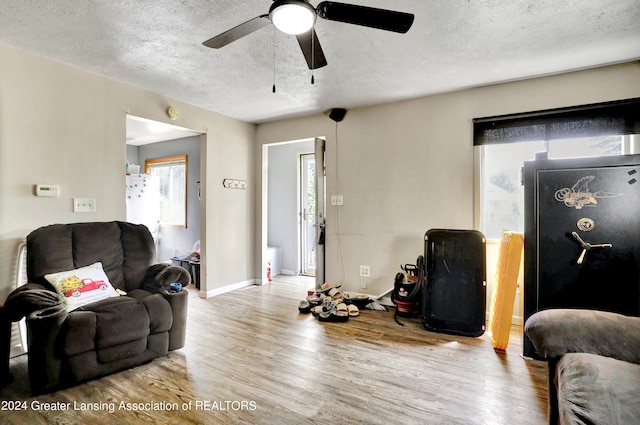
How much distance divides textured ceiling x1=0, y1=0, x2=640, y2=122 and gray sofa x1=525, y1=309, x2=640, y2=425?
1855 millimetres

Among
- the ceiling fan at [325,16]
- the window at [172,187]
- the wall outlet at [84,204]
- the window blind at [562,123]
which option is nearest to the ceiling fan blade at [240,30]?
the ceiling fan at [325,16]

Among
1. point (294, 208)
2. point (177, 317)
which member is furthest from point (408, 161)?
point (177, 317)

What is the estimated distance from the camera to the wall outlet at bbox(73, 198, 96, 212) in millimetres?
2777

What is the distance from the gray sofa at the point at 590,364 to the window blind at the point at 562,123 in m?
2.22

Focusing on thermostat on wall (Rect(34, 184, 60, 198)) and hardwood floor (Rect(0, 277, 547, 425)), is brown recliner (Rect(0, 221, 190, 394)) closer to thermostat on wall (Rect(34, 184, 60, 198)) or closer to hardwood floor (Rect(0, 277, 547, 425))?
hardwood floor (Rect(0, 277, 547, 425))

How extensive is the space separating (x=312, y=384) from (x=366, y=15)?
2.20 m

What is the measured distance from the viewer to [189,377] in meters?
2.12

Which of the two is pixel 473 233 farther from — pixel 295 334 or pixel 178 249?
pixel 178 249

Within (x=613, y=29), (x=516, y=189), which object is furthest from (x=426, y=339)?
(x=613, y=29)

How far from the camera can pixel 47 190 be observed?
8.48ft

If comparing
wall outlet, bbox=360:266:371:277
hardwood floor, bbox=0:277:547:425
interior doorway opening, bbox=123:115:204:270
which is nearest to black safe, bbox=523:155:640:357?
hardwood floor, bbox=0:277:547:425

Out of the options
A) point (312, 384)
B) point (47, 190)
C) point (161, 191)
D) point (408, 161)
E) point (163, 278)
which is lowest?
point (312, 384)

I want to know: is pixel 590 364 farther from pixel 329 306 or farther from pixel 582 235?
pixel 329 306

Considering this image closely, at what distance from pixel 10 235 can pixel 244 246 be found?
Result: 2.58 m
